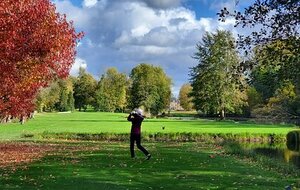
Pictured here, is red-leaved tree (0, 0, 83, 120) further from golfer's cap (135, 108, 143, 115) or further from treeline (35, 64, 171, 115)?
treeline (35, 64, 171, 115)

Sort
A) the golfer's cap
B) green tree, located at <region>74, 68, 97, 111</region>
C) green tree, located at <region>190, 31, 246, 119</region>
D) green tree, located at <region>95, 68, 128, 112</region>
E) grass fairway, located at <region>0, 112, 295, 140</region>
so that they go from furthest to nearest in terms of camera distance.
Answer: green tree, located at <region>74, 68, 97, 111</region> < green tree, located at <region>95, 68, 128, 112</region> < green tree, located at <region>190, 31, 246, 119</region> < grass fairway, located at <region>0, 112, 295, 140</region> < the golfer's cap

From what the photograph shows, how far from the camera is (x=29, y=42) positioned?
1756cm

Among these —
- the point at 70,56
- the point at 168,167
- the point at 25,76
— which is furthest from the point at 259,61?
the point at 70,56

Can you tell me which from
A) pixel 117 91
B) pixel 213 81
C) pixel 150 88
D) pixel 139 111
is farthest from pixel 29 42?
pixel 117 91

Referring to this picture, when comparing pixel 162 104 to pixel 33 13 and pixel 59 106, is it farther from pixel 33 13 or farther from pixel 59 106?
pixel 33 13

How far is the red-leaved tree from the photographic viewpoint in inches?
634

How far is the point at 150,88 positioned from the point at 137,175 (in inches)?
4355

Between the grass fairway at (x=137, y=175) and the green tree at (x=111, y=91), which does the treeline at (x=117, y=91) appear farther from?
the grass fairway at (x=137, y=175)

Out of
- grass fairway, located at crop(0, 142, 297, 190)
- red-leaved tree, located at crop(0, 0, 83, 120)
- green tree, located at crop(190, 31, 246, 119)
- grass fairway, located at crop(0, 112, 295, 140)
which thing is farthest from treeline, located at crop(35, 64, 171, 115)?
grass fairway, located at crop(0, 142, 297, 190)

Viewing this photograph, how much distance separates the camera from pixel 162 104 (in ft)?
416

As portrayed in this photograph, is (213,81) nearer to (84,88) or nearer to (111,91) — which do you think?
(111,91)

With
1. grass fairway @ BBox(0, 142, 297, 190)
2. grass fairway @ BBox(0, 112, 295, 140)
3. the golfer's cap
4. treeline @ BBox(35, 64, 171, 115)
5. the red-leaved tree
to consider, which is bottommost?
grass fairway @ BBox(0, 142, 297, 190)

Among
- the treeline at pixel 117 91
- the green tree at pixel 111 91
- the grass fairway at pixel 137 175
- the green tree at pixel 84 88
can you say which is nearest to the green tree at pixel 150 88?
the treeline at pixel 117 91

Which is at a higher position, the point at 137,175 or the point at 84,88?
the point at 84,88
